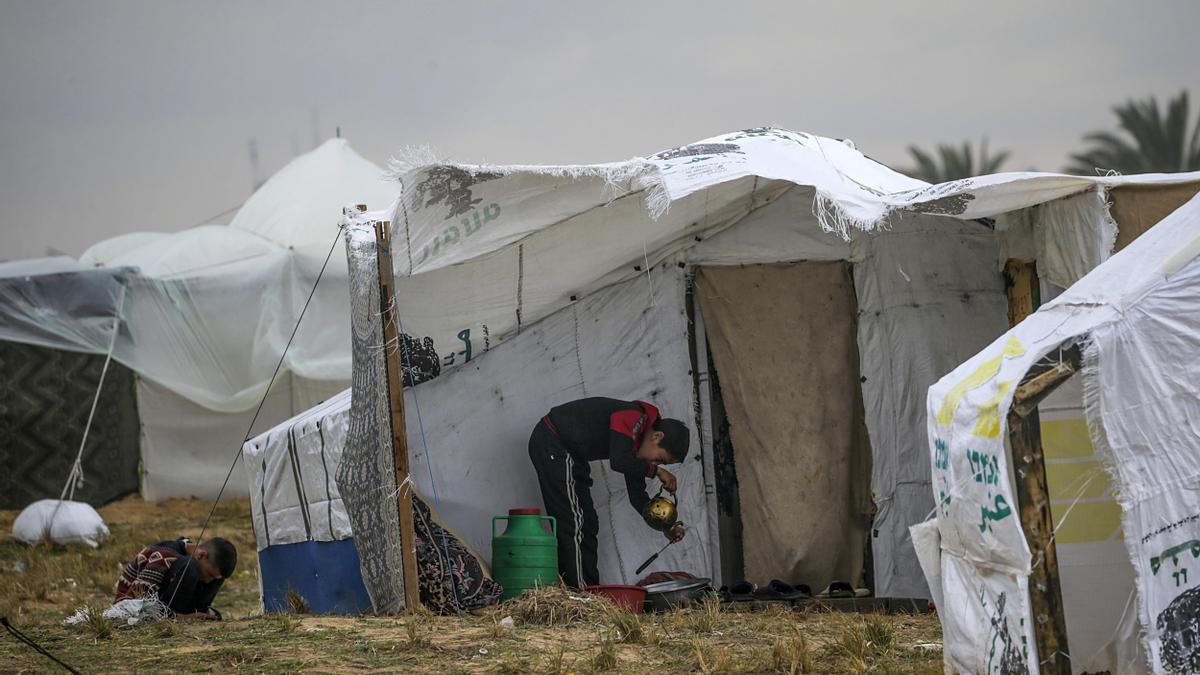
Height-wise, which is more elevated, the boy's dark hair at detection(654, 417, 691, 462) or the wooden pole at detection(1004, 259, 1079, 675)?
the boy's dark hair at detection(654, 417, 691, 462)

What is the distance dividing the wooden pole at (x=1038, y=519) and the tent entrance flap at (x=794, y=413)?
3680 millimetres

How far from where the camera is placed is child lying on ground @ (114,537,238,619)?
7.00 metres

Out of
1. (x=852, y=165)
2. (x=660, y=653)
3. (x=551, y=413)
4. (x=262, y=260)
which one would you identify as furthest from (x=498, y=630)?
(x=262, y=260)

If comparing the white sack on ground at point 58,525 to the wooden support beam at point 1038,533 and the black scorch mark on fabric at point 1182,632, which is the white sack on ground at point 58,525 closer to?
the wooden support beam at point 1038,533

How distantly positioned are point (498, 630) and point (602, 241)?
2.60 meters

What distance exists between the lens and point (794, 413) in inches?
309

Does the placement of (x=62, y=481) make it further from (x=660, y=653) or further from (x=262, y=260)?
(x=660, y=653)

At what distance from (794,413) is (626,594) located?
5.79 feet

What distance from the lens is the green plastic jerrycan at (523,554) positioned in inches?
277

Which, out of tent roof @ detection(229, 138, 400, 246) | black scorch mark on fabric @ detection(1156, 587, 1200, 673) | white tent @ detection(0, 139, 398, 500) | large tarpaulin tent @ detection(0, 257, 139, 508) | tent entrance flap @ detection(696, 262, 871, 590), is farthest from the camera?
tent roof @ detection(229, 138, 400, 246)

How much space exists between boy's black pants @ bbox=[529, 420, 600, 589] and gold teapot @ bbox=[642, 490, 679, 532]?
0.35 meters

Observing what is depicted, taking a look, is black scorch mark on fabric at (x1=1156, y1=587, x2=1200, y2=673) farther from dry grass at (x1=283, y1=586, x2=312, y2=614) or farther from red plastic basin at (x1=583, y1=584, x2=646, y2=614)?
dry grass at (x1=283, y1=586, x2=312, y2=614)

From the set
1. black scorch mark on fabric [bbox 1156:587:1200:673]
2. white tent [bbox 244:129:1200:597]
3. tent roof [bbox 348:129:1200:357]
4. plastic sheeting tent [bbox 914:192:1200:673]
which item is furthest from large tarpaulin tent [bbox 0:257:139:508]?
black scorch mark on fabric [bbox 1156:587:1200:673]

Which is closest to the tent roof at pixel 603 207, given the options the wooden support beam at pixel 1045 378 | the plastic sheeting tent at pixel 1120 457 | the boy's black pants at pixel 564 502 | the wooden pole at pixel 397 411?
the wooden pole at pixel 397 411
